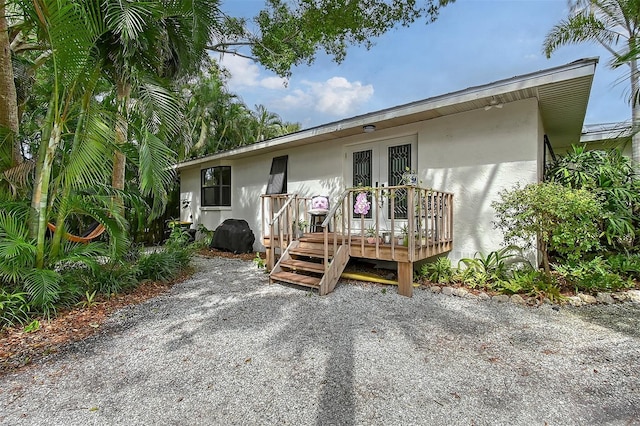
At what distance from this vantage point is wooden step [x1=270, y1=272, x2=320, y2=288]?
4.66 m

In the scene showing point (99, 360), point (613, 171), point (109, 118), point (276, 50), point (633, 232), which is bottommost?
point (99, 360)

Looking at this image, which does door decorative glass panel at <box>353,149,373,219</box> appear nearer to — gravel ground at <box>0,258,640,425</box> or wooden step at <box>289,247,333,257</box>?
wooden step at <box>289,247,333,257</box>

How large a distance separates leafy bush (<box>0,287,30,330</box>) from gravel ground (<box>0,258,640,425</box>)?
851 millimetres

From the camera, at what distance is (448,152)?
17.6ft

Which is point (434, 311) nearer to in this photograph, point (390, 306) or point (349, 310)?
point (390, 306)

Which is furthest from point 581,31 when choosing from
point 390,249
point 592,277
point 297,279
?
point 297,279

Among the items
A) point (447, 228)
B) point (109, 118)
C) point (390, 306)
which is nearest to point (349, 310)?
point (390, 306)

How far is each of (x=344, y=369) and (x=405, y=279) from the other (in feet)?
7.12

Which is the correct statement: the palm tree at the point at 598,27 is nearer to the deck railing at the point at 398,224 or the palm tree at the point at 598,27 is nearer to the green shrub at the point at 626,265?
the green shrub at the point at 626,265

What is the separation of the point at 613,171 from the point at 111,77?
770cm

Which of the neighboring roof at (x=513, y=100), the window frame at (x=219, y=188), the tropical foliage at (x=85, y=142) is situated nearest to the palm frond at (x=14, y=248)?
the tropical foliage at (x=85, y=142)

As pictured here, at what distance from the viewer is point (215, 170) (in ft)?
33.5

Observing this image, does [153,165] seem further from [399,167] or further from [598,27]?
[598,27]

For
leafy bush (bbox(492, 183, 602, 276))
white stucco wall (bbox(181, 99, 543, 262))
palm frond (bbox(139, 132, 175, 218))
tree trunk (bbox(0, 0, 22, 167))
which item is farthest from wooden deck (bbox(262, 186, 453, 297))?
tree trunk (bbox(0, 0, 22, 167))
